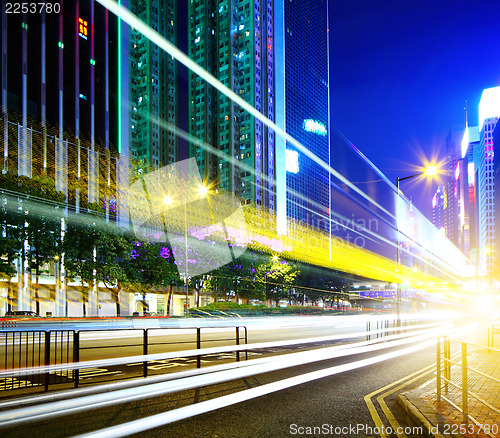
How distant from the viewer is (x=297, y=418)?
24.3 ft

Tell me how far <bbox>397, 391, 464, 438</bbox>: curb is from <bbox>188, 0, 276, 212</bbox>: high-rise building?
116m

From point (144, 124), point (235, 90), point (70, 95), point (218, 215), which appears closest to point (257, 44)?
point (235, 90)

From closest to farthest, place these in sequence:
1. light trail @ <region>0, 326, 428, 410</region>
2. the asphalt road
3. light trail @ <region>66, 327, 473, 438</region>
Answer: light trail @ <region>66, 327, 473, 438</region>
the asphalt road
light trail @ <region>0, 326, 428, 410</region>

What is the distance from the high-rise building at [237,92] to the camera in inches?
5069

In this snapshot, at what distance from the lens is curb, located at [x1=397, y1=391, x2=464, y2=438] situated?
5961mm

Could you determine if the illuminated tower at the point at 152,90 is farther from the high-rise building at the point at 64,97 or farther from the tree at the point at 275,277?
the tree at the point at 275,277

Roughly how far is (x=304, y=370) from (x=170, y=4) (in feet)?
483

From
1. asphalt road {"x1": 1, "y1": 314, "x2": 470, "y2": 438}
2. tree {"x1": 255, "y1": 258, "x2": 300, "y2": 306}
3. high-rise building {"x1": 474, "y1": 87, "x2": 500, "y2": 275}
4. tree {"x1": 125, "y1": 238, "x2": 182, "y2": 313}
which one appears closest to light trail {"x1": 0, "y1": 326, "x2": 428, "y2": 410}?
asphalt road {"x1": 1, "y1": 314, "x2": 470, "y2": 438}

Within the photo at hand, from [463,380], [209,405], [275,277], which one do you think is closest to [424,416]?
[463,380]

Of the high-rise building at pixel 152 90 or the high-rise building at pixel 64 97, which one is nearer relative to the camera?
the high-rise building at pixel 64 97

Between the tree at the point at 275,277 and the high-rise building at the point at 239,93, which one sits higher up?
the high-rise building at the point at 239,93

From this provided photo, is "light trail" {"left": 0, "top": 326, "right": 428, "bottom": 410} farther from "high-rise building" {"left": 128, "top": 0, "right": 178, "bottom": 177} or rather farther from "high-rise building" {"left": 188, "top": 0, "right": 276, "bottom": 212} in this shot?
"high-rise building" {"left": 128, "top": 0, "right": 178, "bottom": 177}

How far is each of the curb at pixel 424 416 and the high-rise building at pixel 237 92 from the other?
116 m

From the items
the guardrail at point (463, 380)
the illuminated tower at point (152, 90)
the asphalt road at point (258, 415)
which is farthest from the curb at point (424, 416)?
the illuminated tower at point (152, 90)
